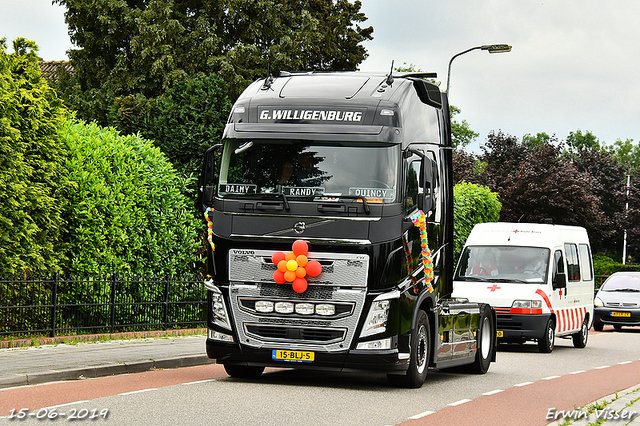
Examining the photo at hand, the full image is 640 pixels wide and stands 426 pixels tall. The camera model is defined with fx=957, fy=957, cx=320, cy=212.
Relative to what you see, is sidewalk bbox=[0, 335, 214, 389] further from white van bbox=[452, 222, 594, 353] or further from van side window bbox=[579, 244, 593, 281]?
van side window bbox=[579, 244, 593, 281]

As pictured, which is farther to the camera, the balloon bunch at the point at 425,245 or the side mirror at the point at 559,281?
the side mirror at the point at 559,281

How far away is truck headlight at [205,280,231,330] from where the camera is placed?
472 inches

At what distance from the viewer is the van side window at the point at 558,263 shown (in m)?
21.0

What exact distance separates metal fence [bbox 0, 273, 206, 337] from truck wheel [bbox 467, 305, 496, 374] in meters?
6.85

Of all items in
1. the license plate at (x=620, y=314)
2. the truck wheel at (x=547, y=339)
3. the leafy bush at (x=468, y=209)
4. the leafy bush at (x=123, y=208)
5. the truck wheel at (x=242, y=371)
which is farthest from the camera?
the leafy bush at (x=468, y=209)

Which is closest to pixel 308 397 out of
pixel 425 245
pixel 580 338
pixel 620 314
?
pixel 425 245

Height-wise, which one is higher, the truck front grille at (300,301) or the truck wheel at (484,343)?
the truck front grille at (300,301)

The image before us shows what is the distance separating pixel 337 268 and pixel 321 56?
26.8 m

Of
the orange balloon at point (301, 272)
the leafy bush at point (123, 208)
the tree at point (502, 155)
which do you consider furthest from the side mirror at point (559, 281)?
the tree at point (502, 155)

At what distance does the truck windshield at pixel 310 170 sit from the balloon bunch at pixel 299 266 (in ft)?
2.18

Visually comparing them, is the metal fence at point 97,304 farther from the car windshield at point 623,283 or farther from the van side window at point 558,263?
the car windshield at point 623,283

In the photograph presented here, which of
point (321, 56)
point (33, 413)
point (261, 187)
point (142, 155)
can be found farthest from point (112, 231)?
point (321, 56)

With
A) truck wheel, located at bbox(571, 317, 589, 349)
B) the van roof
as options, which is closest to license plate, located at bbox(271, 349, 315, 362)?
the van roof

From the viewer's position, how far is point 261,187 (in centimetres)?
1181
